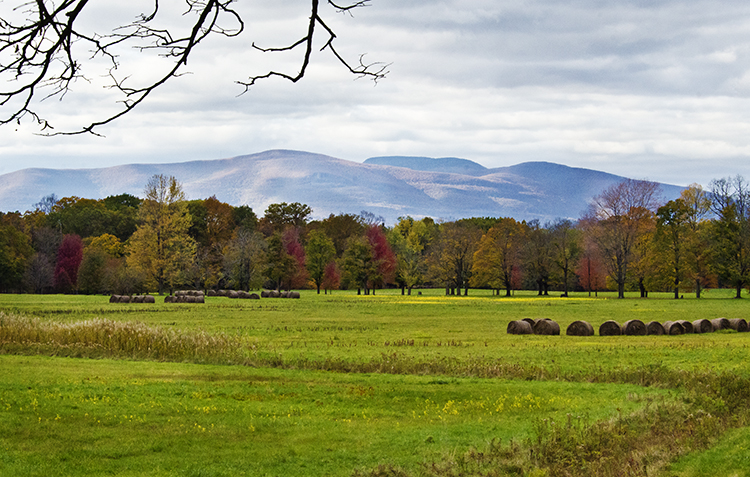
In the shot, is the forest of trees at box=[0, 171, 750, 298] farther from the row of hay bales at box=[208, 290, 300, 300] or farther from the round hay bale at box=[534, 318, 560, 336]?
the round hay bale at box=[534, 318, 560, 336]

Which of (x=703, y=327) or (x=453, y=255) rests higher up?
(x=453, y=255)

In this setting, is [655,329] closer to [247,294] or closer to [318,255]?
[247,294]

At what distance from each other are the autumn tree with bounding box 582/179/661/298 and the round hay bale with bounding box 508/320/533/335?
5546cm

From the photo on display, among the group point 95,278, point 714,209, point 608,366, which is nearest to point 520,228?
point 714,209

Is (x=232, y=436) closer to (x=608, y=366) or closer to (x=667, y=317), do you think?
(x=608, y=366)

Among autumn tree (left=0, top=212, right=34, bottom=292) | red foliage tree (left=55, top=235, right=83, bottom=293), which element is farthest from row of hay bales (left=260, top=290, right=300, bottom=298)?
autumn tree (left=0, top=212, right=34, bottom=292)

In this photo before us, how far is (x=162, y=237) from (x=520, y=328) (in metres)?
57.9

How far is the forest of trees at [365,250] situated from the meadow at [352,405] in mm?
59436

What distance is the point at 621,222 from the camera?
91.3 m

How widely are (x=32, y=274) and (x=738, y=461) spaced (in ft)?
331

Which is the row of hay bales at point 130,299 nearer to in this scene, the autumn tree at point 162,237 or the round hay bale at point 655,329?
the autumn tree at point 162,237

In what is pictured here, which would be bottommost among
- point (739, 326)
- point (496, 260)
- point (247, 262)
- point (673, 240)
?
point (739, 326)

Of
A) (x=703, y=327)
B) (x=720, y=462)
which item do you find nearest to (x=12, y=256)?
(x=703, y=327)

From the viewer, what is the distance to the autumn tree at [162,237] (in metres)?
83.5
